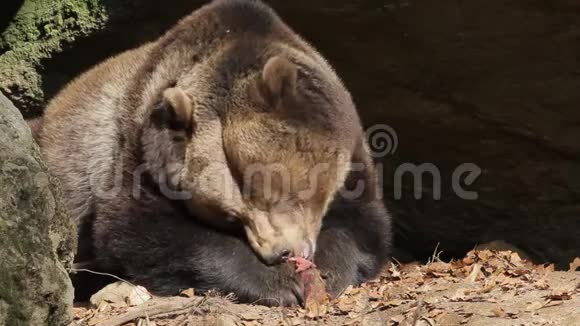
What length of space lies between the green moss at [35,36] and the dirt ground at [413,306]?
252cm

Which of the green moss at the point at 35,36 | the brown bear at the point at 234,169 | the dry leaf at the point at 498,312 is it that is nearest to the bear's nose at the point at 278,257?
the brown bear at the point at 234,169

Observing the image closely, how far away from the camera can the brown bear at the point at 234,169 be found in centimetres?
581

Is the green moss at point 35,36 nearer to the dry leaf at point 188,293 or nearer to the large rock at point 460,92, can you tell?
the large rock at point 460,92

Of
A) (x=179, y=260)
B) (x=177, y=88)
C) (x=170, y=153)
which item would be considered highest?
(x=177, y=88)

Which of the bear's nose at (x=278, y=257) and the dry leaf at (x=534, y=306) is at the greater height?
the dry leaf at (x=534, y=306)

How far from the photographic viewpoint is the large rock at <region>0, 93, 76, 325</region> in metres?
3.70

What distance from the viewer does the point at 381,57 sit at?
729 cm

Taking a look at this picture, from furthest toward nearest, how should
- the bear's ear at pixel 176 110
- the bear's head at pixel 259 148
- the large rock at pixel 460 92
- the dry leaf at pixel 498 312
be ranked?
the large rock at pixel 460 92 → the bear's ear at pixel 176 110 → the bear's head at pixel 259 148 → the dry leaf at pixel 498 312

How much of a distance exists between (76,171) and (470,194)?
9.58 ft

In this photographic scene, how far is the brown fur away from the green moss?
105cm

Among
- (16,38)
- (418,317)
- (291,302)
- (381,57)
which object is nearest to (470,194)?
(381,57)

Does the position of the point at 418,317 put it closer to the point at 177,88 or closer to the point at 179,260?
the point at 179,260

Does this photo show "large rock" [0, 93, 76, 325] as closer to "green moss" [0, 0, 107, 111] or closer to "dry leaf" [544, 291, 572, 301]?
"dry leaf" [544, 291, 572, 301]

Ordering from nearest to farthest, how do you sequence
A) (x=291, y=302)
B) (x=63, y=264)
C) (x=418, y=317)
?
(x=63, y=264) → (x=418, y=317) → (x=291, y=302)
